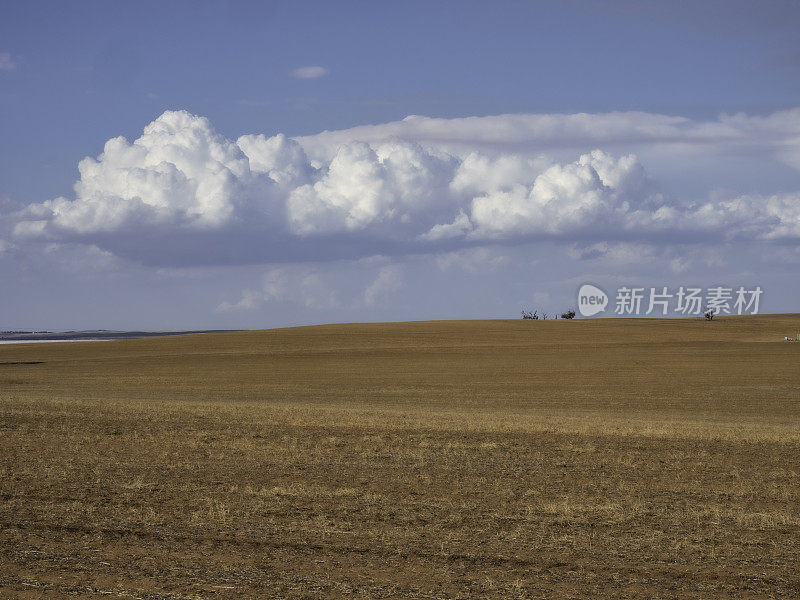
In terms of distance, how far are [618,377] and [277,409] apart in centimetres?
2787

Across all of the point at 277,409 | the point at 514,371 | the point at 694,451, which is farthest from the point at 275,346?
the point at 694,451

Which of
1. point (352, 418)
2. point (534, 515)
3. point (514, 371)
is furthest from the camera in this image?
point (514, 371)

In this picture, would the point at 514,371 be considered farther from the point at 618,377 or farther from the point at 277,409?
the point at 277,409

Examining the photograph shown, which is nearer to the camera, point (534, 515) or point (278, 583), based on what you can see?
point (278, 583)

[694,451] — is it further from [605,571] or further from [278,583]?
[278,583]

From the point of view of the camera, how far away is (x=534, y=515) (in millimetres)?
13453

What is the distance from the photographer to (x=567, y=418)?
28922 mm

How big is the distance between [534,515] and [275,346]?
70325 millimetres

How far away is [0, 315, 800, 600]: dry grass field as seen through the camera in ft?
33.2

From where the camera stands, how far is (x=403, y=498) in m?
14.8

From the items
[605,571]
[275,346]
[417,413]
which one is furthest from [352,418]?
[275,346]

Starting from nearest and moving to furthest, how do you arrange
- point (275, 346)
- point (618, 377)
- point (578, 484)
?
point (578, 484) → point (618, 377) → point (275, 346)

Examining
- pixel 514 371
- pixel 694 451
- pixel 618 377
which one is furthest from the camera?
pixel 514 371

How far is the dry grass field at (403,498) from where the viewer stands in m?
10.1
